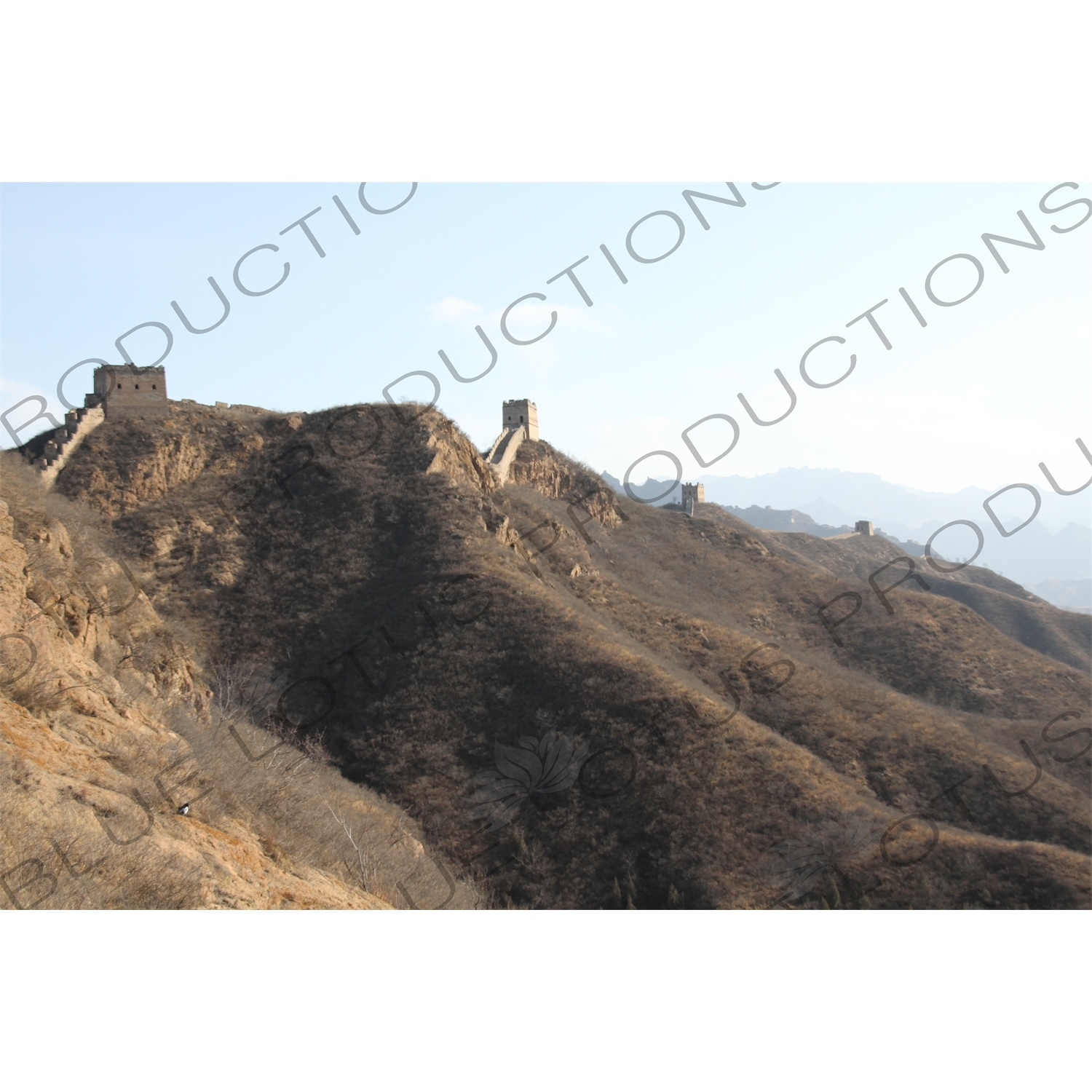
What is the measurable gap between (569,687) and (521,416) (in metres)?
28.5

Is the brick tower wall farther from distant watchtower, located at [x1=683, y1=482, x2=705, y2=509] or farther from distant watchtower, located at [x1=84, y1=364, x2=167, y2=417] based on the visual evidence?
distant watchtower, located at [x1=683, y1=482, x2=705, y2=509]

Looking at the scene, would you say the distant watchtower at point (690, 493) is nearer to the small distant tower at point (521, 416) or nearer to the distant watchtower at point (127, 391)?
the small distant tower at point (521, 416)

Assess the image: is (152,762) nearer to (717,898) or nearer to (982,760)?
(717,898)

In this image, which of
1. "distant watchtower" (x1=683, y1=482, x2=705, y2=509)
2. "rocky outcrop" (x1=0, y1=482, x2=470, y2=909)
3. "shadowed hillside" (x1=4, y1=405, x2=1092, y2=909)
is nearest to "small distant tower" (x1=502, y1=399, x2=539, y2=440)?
"shadowed hillside" (x1=4, y1=405, x2=1092, y2=909)

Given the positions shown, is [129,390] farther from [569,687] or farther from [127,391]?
[569,687]

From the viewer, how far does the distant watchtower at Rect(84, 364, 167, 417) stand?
33.8 metres

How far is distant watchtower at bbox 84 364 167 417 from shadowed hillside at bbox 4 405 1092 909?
0.89 m

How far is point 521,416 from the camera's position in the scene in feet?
164

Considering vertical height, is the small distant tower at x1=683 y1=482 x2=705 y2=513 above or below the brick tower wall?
below

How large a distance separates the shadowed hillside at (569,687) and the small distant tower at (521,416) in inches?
311

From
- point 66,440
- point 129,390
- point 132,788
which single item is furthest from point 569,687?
point 129,390

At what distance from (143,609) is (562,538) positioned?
1966 centimetres

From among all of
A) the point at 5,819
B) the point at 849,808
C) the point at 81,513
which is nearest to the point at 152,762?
the point at 5,819

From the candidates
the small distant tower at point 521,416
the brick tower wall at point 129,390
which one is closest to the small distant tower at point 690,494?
the small distant tower at point 521,416
